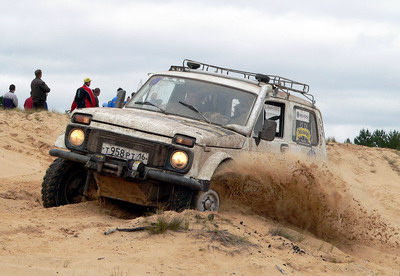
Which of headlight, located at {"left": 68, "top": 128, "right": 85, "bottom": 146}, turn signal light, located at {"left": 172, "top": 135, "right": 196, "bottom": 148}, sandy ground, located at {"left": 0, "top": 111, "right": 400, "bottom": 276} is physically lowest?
sandy ground, located at {"left": 0, "top": 111, "right": 400, "bottom": 276}

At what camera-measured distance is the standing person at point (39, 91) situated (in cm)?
1848

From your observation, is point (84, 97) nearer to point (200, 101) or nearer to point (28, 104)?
point (28, 104)

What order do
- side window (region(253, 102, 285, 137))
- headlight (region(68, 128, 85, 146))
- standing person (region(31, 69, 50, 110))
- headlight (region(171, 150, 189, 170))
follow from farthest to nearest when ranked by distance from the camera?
standing person (region(31, 69, 50, 110)), side window (region(253, 102, 285, 137)), headlight (region(68, 128, 85, 146)), headlight (region(171, 150, 189, 170))

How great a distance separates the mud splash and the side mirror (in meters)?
0.26

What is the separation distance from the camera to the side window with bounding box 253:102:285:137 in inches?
356

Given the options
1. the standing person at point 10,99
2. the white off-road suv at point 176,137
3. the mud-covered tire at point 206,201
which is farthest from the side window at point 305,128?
the standing person at point 10,99

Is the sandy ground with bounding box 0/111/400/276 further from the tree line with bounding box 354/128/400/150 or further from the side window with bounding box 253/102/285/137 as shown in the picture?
the tree line with bounding box 354/128/400/150

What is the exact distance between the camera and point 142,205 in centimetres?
812

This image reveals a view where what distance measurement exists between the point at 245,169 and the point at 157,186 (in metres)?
1.01

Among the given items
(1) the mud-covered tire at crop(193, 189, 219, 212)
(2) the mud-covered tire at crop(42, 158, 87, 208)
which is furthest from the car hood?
(2) the mud-covered tire at crop(42, 158, 87, 208)

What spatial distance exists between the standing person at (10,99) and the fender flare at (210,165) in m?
13.2

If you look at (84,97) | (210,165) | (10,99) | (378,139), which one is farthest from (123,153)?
(378,139)

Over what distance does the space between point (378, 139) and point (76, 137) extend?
20.7 metres

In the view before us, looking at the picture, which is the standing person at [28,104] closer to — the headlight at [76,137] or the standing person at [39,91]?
the standing person at [39,91]
